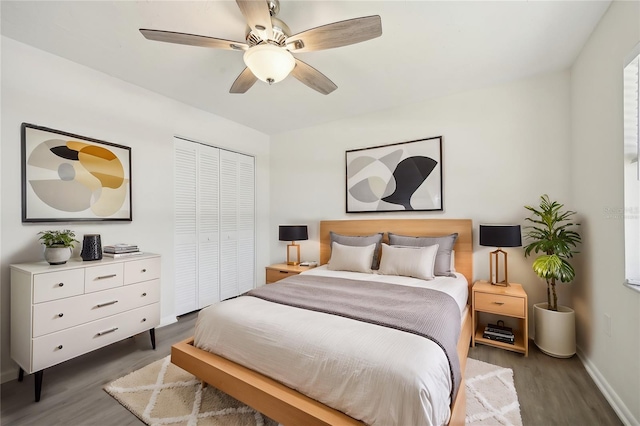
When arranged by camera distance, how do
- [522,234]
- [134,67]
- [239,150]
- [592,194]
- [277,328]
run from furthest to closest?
[239,150]
[522,234]
[134,67]
[592,194]
[277,328]

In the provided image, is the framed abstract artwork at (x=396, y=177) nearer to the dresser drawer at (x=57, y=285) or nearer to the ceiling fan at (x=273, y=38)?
the ceiling fan at (x=273, y=38)

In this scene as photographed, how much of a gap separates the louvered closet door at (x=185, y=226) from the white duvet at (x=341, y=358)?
65.4 inches

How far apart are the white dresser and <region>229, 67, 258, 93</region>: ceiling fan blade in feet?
5.85

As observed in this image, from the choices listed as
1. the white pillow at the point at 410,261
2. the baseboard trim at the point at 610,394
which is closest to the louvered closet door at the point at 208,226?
the white pillow at the point at 410,261

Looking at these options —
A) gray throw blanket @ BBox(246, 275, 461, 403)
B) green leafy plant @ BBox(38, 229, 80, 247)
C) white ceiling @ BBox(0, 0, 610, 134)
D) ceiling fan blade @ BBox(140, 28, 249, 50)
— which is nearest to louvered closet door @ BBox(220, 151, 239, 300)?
white ceiling @ BBox(0, 0, 610, 134)

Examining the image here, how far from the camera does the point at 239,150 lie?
13.4ft

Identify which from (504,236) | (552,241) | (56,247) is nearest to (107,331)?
(56,247)

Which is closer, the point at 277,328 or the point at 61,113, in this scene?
the point at 277,328

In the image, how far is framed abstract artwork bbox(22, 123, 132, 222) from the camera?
7.15ft

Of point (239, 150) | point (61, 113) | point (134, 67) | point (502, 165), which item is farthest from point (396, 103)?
point (61, 113)

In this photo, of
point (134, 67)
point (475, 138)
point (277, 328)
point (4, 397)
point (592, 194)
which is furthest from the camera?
point (475, 138)

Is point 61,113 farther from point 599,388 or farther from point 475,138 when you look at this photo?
point 599,388

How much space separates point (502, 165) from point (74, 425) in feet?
13.4

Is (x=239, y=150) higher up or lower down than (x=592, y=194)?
higher up
